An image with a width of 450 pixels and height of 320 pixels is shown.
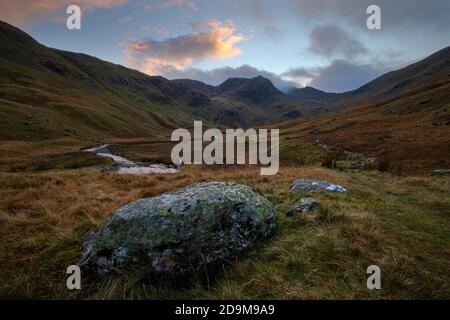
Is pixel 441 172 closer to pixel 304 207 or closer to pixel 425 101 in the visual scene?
pixel 304 207

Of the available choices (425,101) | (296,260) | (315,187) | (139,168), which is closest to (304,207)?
(296,260)

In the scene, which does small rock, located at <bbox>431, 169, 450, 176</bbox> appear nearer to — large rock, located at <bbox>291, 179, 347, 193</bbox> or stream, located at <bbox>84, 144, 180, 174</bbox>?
large rock, located at <bbox>291, 179, 347, 193</bbox>

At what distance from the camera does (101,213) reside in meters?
9.30

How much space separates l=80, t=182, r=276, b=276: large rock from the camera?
5.23 m

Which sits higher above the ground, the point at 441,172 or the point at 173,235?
the point at 173,235

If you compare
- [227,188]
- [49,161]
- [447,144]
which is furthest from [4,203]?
[447,144]

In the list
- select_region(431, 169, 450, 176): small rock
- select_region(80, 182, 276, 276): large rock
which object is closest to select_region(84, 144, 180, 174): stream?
select_region(80, 182, 276, 276): large rock

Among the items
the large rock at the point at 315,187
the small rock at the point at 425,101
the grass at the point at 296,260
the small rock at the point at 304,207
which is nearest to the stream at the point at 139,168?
the large rock at the point at 315,187

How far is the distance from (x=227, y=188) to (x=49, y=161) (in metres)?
42.4

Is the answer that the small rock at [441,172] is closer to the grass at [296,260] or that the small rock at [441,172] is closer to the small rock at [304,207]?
the grass at [296,260]

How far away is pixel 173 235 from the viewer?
5.39 metres

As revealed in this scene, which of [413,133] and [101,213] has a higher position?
[413,133]

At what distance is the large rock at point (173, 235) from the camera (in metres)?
5.23
